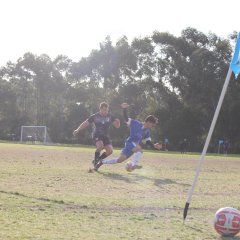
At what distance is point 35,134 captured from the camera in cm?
6706

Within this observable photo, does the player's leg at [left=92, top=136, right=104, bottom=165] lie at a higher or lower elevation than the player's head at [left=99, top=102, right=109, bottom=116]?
lower

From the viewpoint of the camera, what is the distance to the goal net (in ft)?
218

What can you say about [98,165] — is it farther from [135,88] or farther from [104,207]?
[135,88]

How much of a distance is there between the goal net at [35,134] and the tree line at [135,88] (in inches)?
273

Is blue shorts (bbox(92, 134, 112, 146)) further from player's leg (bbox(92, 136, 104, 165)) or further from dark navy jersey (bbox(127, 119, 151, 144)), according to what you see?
dark navy jersey (bbox(127, 119, 151, 144))

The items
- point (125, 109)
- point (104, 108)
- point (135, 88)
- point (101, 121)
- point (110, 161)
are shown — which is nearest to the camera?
point (125, 109)

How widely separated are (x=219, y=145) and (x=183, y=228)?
2103 inches

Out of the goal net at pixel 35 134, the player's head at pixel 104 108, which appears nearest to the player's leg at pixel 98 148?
the player's head at pixel 104 108

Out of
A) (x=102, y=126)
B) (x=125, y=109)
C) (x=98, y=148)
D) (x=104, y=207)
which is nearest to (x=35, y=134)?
(x=102, y=126)

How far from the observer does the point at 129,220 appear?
23.2 feet

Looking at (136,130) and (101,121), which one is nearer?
(136,130)

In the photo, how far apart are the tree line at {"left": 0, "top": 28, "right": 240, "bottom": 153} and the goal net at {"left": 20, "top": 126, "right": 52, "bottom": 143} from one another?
6.93 m

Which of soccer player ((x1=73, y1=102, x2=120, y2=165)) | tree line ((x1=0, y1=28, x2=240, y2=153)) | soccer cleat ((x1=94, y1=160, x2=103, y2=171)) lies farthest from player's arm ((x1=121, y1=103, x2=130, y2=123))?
tree line ((x1=0, y1=28, x2=240, y2=153))

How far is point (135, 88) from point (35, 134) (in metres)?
16.6
